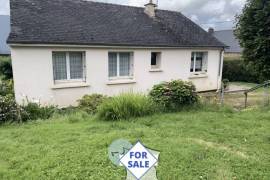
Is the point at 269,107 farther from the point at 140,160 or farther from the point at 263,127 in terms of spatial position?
the point at 140,160

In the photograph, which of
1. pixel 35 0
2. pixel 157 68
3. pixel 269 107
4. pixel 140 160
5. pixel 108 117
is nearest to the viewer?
pixel 140 160

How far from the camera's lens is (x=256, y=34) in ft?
30.1

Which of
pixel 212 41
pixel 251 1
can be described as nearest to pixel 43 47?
pixel 251 1

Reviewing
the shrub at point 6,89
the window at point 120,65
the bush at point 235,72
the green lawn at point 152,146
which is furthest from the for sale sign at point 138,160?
the bush at point 235,72

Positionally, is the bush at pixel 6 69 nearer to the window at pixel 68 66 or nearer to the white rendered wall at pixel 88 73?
the window at pixel 68 66

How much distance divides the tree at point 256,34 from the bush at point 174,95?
281 cm

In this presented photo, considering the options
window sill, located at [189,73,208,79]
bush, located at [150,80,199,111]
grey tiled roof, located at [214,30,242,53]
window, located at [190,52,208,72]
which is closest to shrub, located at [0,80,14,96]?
bush, located at [150,80,199,111]

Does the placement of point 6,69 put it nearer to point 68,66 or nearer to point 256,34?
point 68,66

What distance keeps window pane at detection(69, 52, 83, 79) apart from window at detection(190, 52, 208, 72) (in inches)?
282

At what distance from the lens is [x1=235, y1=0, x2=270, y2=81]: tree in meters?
8.82

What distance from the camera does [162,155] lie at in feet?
15.0

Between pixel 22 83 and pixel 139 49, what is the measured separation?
18.8ft

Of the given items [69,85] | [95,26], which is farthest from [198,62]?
[69,85]

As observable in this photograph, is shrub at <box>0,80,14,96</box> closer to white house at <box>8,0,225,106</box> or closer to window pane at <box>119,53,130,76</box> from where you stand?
white house at <box>8,0,225,106</box>
